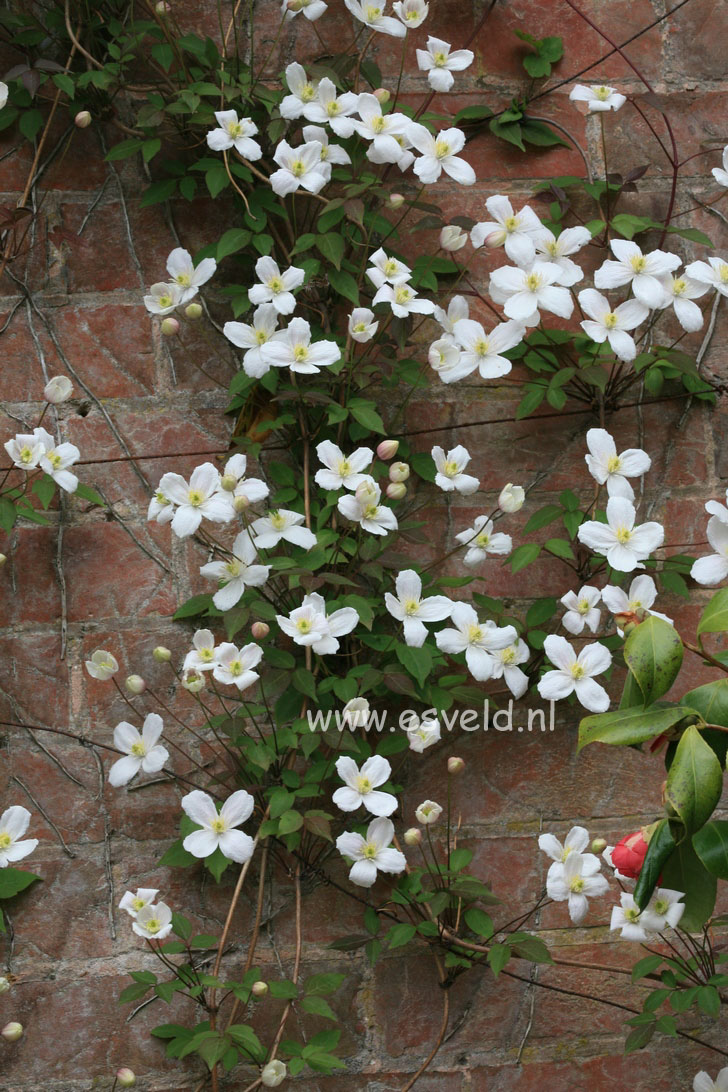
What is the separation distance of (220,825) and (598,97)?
1.20 meters

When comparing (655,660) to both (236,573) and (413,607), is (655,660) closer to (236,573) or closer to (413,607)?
(413,607)

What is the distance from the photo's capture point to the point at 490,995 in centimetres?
153

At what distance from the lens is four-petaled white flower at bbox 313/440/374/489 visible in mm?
1454

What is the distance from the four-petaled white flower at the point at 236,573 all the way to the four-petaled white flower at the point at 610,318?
22.9 inches

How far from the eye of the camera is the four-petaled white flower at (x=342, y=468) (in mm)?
1454

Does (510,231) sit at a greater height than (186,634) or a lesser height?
greater

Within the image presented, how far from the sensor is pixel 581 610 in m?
1.51

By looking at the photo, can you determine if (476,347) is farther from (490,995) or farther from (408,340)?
(490,995)

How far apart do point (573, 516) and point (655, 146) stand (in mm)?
660

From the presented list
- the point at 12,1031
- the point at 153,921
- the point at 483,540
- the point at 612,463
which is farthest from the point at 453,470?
the point at 12,1031

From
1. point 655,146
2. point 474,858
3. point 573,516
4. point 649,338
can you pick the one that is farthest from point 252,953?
point 655,146

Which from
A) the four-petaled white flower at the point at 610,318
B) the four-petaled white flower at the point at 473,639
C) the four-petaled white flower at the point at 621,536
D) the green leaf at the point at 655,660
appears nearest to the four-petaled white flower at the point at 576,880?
the four-petaled white flower at the point at 473,639

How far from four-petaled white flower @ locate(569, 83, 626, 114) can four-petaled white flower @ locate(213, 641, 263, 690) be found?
3.11 ft

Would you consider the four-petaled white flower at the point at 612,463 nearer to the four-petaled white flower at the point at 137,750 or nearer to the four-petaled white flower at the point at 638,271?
the four-petaled white flower at the point at 638,271
